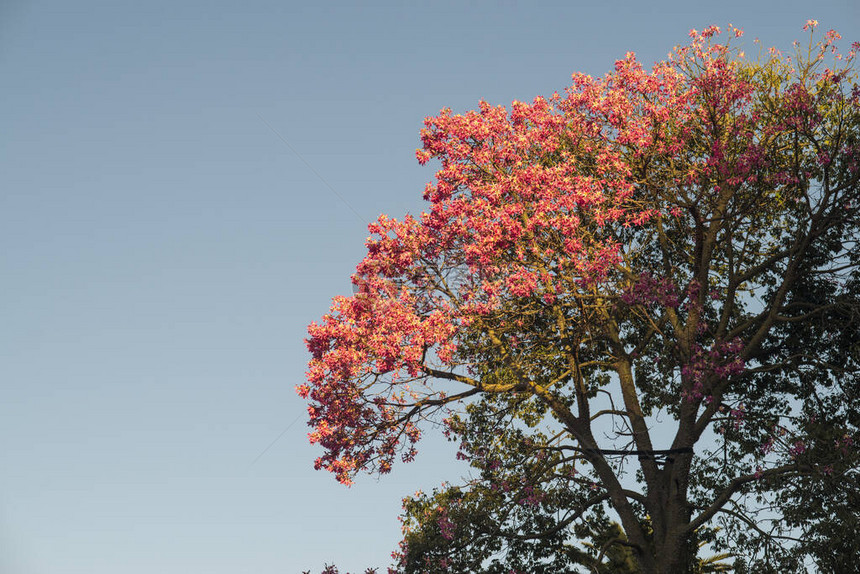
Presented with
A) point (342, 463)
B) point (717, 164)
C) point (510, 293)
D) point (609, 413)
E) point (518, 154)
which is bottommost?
point (342, 463)

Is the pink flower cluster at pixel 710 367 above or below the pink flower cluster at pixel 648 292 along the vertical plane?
below

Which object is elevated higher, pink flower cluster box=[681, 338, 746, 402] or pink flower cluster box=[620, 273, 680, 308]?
pink flower cluster box=[620, 273, 680, 308]

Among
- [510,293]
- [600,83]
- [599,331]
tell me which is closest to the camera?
[510,293]

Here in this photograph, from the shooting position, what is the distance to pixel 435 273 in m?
19.3

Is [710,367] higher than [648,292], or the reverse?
[648,292]

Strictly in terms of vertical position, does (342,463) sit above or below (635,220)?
below

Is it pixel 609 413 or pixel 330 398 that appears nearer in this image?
pixel 330 398

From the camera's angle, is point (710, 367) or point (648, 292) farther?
point (710, 367)

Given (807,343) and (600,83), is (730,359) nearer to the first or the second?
(807,343)

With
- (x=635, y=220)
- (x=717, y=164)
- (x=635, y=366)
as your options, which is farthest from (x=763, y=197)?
(x=635, y=366)

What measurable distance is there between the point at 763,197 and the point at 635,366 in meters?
5.16

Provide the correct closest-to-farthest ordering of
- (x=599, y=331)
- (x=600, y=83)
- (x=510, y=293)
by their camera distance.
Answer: (x=510, y=293), (x=599, y=331), (x=600, y=83)

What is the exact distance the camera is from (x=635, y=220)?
18.8 meters

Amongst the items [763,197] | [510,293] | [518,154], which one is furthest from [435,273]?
[763,197]
